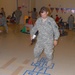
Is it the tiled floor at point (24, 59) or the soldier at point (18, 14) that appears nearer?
the tiled floor at point (24, 59)

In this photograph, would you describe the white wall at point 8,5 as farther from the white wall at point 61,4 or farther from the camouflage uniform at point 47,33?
the camouflage uniform at point 47,33

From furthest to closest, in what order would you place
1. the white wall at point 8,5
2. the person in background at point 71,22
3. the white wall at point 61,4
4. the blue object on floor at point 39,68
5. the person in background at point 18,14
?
the white wall at point 8,5 < the white wall at point 61,4 < the person in background at point 18,14 < the person in background at point 71,22 < the blue object on floor at point 39,68

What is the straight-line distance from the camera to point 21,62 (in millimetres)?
5105

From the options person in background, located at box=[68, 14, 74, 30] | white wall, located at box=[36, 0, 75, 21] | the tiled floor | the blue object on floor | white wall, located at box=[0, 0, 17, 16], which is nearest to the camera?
the blue object on floor

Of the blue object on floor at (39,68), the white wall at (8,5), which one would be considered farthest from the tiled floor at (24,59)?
the white wall at (8,5)

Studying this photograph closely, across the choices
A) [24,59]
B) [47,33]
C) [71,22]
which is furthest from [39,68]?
[71,22]

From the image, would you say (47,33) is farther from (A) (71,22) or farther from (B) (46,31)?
(A) (71,22)

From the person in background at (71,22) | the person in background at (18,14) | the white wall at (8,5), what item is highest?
the white wall at (8,5)

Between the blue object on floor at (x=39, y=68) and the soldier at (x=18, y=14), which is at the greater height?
the soldier at (x=18, y=14)

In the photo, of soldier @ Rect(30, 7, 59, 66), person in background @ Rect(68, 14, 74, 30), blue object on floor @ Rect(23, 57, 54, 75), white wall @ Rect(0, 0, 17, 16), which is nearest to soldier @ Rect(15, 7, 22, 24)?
white wall @ Rect(0, 0, 17, 16)

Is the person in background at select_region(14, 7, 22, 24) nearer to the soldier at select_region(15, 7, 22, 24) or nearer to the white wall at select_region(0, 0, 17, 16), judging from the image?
the soldier at select_region(15, 7, 22, 24)

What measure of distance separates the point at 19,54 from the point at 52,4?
8.90 m

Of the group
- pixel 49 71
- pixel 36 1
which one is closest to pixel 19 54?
pixel 49 71

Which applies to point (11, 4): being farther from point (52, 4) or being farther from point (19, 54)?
point (19, 54)
